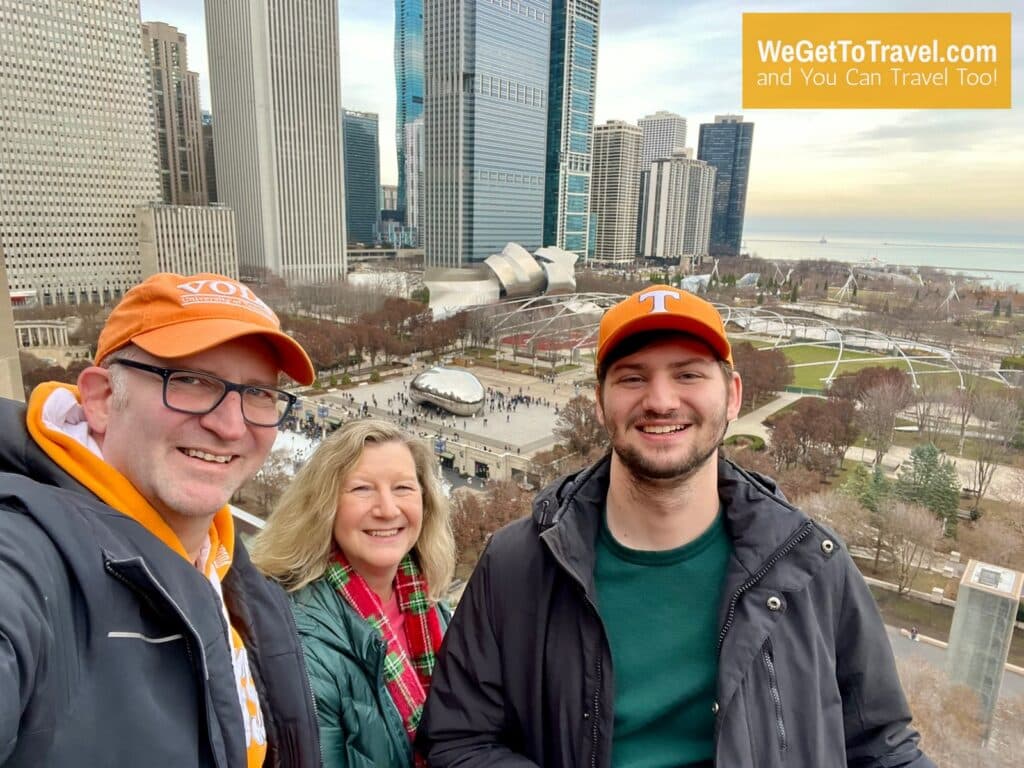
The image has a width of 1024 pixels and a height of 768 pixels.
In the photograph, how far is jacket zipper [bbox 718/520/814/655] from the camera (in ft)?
2.87

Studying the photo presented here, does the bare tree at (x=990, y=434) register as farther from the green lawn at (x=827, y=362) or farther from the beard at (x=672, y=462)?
the beard at (x=672, y=462)

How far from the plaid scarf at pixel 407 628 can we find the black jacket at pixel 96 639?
0.45 metres

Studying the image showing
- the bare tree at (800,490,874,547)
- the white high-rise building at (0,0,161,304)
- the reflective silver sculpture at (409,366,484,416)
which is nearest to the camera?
the bare tree at (800,490,874,547)

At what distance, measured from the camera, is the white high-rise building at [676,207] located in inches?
1837

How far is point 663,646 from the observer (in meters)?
0.90

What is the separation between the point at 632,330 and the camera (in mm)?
964

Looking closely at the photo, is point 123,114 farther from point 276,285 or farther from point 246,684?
point 246,684

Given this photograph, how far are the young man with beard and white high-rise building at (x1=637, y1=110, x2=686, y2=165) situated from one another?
61940 millimetres

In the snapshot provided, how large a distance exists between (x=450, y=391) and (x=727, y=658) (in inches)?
476

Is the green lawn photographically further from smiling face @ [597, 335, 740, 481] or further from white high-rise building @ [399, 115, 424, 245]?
white high-rise building @ [399, 115, 424, 245]

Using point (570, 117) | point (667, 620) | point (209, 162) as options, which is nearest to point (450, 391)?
point (667, 620)

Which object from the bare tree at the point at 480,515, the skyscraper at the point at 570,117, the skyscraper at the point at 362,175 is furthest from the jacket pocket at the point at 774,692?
the skyscraper at the point at 362,175

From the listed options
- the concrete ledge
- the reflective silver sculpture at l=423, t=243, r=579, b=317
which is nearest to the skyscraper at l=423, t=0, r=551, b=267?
the reflective silver sculpture at l=423, t=243, r=579, b=317

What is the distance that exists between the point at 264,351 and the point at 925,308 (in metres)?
28.7
